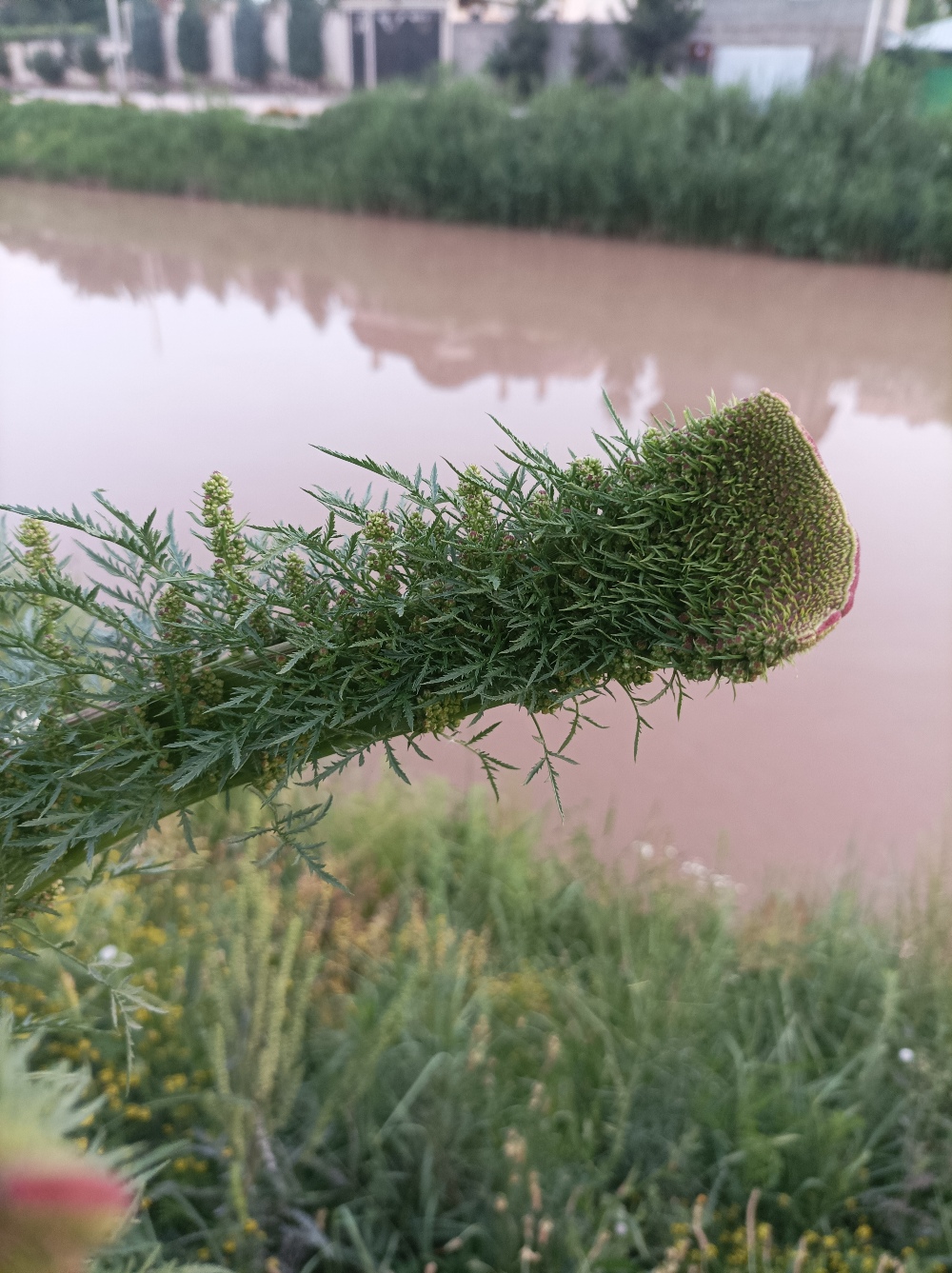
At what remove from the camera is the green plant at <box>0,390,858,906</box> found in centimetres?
31

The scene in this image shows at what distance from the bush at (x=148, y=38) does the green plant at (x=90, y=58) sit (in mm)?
374

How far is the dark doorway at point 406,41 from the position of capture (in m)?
9.02

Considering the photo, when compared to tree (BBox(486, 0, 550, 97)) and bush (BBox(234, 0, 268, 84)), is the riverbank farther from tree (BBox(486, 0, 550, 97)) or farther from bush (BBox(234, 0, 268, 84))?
bush (BBox(234, 0, 268, 84))

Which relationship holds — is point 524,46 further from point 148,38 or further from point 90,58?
point 90,58

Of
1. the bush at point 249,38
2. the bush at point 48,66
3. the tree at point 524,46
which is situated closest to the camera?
the tree at point 524,46

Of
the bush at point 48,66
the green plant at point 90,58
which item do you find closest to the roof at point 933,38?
the green plant at point 90,58

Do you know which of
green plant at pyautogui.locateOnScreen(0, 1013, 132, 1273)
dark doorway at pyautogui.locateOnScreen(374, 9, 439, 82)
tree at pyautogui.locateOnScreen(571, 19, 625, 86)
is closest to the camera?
green plant at pyautogui.locateOnScreen(0, 1013, 132, 1273)

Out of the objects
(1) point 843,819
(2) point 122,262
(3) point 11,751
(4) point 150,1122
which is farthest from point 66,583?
(2) point 122,262

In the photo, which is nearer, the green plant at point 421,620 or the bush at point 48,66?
the green plant at point 421,620

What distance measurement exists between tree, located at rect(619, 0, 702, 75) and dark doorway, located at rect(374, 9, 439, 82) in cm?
214

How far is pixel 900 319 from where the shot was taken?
486 centimetres

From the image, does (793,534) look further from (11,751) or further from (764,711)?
(764,711)

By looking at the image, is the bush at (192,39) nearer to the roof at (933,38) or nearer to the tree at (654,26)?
the tree at (654,26)

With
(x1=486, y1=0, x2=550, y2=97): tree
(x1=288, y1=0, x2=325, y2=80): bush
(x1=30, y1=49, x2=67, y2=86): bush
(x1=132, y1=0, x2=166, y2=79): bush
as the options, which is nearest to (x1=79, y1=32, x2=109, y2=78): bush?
(x1=30, y1=49, x2=67, y2=86): bush
